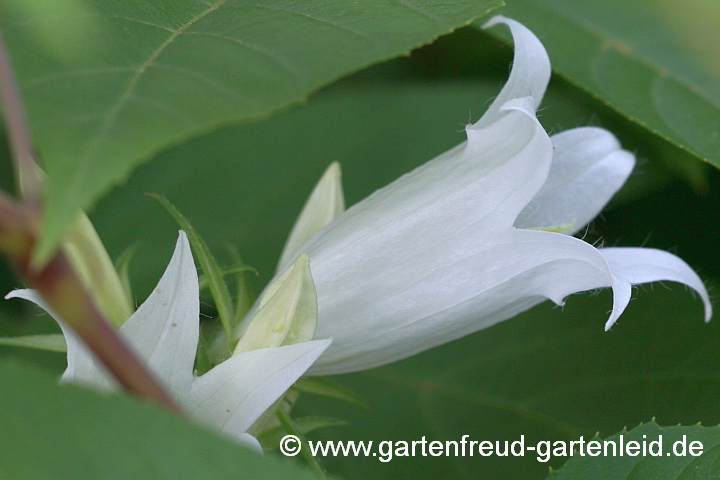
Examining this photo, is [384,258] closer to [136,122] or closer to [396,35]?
[396,35]

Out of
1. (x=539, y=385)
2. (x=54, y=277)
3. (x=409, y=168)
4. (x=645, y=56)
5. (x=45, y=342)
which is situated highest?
(x=54, y=277)

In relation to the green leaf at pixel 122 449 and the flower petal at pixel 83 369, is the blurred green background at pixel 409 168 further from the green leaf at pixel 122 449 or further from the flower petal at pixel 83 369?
the green leaf at pixel 122 449

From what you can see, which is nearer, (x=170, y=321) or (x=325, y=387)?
(x=170, y=321)

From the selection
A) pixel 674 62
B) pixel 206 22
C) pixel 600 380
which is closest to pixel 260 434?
pixel 206 22

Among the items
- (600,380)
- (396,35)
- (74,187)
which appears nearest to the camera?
(74,187)

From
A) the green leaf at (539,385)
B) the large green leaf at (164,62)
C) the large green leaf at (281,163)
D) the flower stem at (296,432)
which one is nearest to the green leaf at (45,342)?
the flower stem at (296,432)

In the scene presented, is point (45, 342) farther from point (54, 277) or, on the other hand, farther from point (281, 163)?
point (281, 163)

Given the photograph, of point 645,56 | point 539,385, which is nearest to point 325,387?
point 539,385
